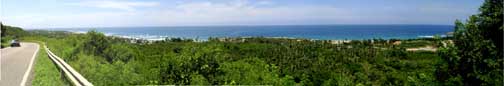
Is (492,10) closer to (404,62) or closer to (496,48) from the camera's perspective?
(496,48)

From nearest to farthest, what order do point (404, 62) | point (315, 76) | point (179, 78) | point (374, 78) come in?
1. point (179, 78)
2. point (315, 76)
3. point (374, 78)
4. point (404, 62)

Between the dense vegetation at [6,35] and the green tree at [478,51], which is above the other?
the green tree at [478,51]

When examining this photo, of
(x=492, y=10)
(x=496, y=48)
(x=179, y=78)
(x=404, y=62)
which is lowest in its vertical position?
A: (x=404, y=62)

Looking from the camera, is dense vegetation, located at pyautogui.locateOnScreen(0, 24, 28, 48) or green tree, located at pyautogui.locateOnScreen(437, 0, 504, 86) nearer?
green tree, located at pyautogui.locateOnScreen(437, 0, 504, 86)

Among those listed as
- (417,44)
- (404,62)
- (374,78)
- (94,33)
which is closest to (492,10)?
(94,33)

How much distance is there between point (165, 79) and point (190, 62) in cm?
93

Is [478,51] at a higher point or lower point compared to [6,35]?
higher

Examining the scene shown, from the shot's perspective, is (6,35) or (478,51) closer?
(478,51)

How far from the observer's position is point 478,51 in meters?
11.5

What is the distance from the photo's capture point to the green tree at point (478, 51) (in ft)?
36.2

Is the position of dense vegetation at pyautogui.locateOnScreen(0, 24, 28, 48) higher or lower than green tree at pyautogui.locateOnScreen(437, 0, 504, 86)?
lower

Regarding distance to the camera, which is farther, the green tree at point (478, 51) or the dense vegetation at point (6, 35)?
the dense vegetation at point (6, 35)

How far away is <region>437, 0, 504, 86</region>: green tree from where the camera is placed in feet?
36.2

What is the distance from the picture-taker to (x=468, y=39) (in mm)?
12133
